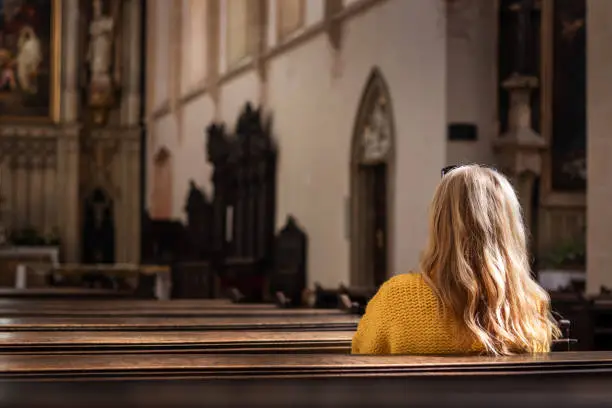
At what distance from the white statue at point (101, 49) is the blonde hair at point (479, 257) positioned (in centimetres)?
2210

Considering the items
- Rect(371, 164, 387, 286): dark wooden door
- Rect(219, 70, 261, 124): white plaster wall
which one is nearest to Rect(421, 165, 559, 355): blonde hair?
Rect(371, 164, 387, 286): dark wooden door

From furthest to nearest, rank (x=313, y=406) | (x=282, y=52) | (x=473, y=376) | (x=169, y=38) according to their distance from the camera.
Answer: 1. (x=169, y=38)
2. (x=282, y=52)
3. (x=473, y=376)
4. (x=313, y=406)

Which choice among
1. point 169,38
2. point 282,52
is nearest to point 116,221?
point 169,38

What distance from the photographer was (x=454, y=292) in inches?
128

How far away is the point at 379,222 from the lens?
13.2m

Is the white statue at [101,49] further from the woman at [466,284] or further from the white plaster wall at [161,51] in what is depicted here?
the woman at [466,284]

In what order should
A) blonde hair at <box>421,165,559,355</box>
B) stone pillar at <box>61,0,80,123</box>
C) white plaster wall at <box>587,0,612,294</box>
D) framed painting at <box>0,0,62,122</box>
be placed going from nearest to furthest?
blonde hair at <box>421,165,559,355</box> → white plaster wall at <box>587,0,612,294</box> → framed painting at <box>0,0,62,122</box> → stone pillar at <box>61,0,80,123</box>

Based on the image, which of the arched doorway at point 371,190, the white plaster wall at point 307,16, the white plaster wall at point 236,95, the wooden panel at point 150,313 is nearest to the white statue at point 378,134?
the arched doorway at point 371,190

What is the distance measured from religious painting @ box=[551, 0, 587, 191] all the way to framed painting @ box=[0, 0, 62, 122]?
589 inches

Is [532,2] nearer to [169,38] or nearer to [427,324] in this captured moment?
[427,324]

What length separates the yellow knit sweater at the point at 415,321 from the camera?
3271 mm

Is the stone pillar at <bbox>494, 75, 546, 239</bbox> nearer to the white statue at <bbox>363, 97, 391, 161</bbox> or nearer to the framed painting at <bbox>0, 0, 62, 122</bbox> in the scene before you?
the white statue at <bbox>363, 97, 391, 161</bbox>

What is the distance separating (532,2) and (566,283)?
2.64 m

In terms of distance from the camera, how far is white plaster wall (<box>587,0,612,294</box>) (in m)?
9.45
